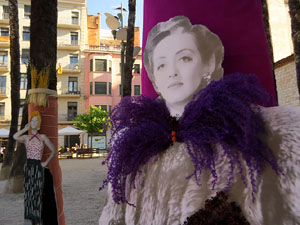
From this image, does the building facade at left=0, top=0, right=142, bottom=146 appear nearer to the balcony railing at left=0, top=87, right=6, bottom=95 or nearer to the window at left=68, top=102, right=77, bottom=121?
the window at left=68, top=102, right=77, bottom=121

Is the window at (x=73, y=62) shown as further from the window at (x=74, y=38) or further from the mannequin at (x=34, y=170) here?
the mannequin at (x=34, y=170)

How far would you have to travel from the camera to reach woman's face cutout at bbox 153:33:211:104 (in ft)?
4.08

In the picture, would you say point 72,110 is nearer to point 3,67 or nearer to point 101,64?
point 101,64

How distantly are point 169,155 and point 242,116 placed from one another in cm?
41

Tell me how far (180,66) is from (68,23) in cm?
2834

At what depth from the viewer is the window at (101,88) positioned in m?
26.9

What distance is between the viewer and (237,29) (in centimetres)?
131

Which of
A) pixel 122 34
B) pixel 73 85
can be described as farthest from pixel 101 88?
pixel 122 34

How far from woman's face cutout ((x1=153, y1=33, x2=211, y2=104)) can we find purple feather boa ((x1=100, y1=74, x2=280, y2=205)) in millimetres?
79

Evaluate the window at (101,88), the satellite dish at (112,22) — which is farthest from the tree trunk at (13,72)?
the window at (101,88)

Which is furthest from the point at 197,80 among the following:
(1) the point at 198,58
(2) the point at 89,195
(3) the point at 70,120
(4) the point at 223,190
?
(3) the point at 70,120

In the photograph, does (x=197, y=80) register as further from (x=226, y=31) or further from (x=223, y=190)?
(x=223, y=190)

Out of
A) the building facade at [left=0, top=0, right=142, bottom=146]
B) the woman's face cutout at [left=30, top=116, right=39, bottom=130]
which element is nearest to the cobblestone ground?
the woman's face cutout at [left=30, top=116, right=39, bottom=130]

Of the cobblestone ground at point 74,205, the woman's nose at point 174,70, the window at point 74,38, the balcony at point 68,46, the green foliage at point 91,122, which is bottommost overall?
the cobblestone ground at point 74,205
